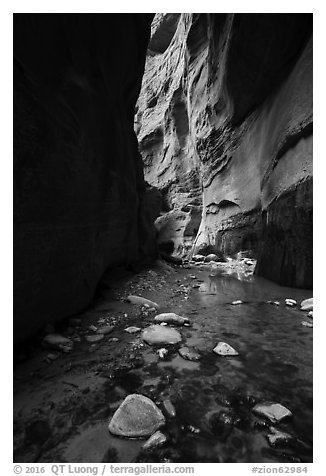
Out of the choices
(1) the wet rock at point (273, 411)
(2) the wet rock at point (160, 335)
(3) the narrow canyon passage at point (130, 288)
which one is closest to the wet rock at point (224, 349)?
(3) the narrow canyon passage at point (130, 288)

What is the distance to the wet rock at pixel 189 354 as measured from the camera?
2.32 m

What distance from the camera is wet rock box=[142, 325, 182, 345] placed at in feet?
8.76

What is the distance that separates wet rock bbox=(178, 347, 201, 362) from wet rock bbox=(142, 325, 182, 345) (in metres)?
0.22

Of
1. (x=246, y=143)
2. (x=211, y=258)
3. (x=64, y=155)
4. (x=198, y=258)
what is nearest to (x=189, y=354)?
(x=64, y=155)

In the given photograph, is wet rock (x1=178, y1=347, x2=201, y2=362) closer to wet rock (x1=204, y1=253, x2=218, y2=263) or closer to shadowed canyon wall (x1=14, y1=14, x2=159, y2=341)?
shadowed canyon wall (x1=14, y1=14, x2=159, y2=341)

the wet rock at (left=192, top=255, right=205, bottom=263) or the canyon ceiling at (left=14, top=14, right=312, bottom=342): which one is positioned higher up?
the canyon ceiling at (left=14, top=14, right=312, bottom=342)

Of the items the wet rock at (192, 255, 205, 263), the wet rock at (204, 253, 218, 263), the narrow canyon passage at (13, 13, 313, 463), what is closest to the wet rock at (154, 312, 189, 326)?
the narrow canyon passage at (13, 13, 313, 463)

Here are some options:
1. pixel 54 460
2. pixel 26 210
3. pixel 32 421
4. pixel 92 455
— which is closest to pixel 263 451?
pixel 92 455

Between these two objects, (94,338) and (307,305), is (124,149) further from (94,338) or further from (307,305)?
(307,305)

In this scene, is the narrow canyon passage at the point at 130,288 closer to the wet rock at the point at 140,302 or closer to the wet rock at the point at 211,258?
the wet rock at the point at 140,302

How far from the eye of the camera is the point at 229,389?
1856 mm

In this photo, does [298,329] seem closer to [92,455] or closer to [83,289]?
[92,455]

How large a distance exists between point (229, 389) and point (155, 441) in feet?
2.50
